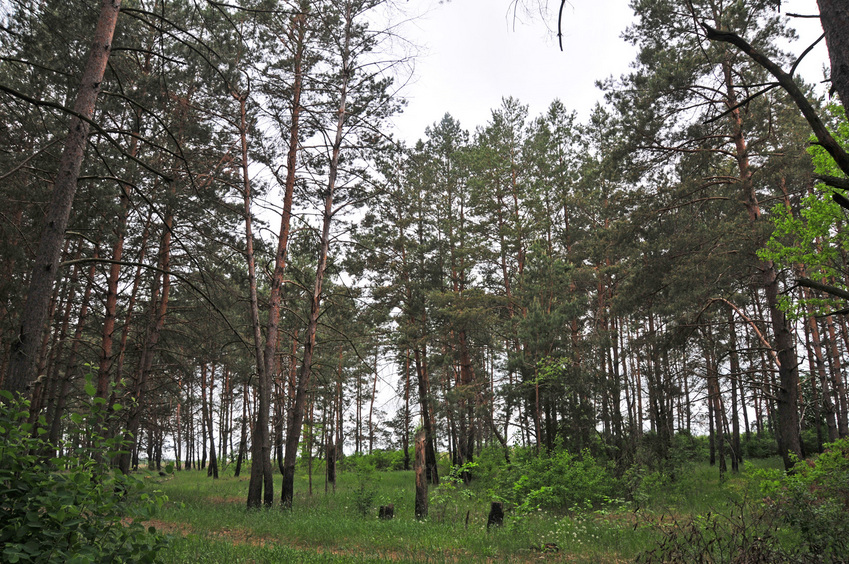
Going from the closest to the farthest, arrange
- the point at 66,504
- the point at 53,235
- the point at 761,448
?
the point at 66,504, the point at 53,235, the point at 761,448

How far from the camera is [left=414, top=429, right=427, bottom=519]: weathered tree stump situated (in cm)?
1138

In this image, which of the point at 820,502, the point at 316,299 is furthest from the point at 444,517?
the point at 820,502

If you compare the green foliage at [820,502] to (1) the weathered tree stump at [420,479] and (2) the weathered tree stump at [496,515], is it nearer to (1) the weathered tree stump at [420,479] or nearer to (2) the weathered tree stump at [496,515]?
(2) the weathered tree stump at [496,515]

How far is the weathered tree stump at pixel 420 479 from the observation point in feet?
37.3

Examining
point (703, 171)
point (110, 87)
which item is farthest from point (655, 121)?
point (110, 87)

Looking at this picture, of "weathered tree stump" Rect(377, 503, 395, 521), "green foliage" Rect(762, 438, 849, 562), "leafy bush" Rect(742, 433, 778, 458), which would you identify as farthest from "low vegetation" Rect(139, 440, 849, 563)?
"leafy bush" Rect(742, 433, 778, 458)

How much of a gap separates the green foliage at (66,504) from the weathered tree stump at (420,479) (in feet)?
29.6

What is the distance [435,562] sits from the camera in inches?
251

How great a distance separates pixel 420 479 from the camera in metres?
11.5

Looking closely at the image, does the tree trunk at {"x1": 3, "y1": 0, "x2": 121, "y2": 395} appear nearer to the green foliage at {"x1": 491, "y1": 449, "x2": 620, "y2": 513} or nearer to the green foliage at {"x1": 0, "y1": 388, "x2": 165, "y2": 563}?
the green foliage at {"x1": 0, "y1": 388, "x2": 165, "y2": 563}

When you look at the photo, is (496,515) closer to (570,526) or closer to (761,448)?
(570,526)

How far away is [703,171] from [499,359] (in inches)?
530

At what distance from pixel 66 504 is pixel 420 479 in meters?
9.76

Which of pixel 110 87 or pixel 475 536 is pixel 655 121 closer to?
pixel 475 536
